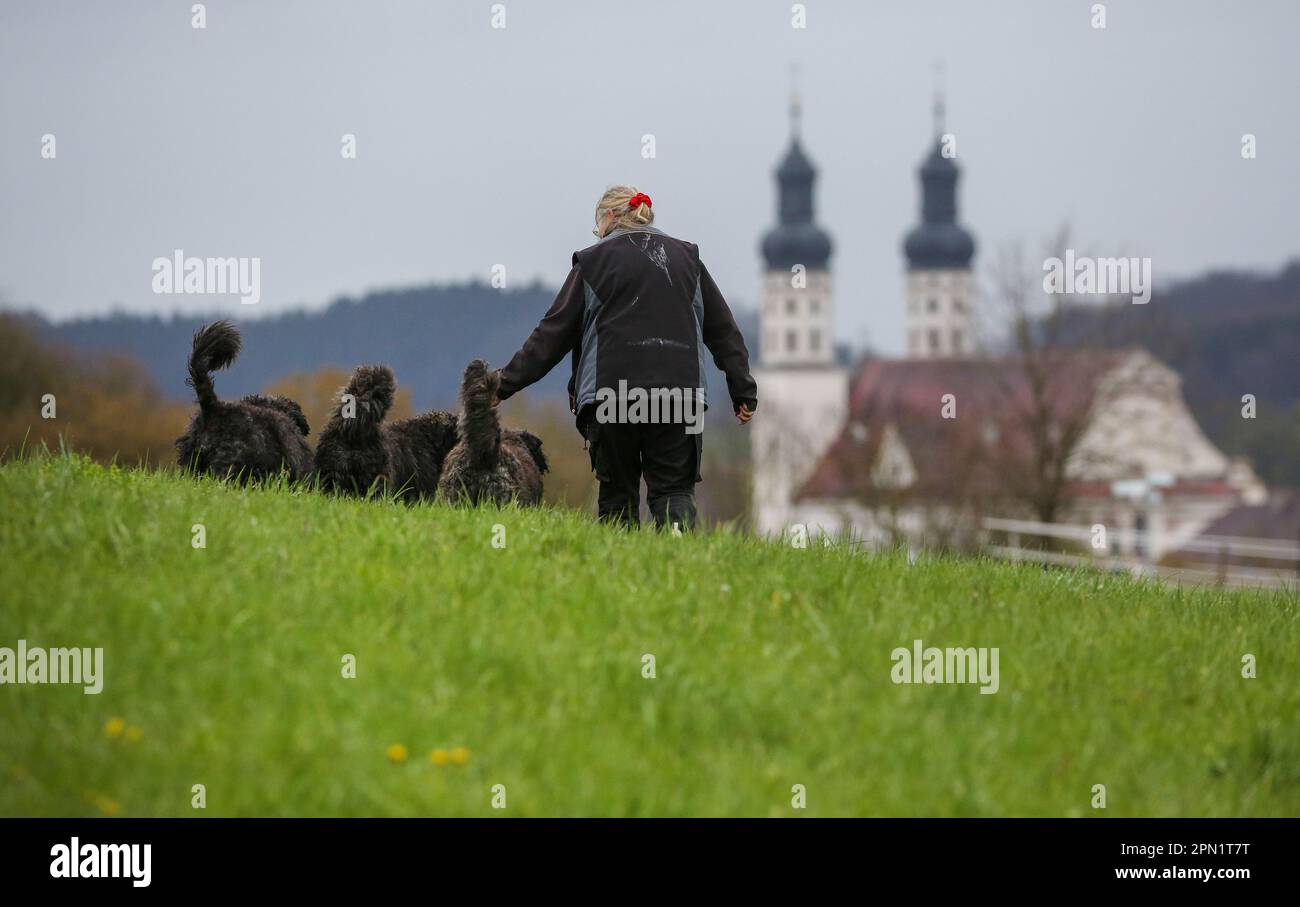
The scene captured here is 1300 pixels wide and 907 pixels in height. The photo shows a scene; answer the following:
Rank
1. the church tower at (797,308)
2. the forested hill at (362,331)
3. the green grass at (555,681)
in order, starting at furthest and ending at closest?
1. the church tower at (797,308)
2. the forested hill at (362,331)
3. the green grass at (555,681)

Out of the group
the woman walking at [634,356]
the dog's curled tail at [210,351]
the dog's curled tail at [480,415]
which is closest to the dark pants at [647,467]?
the woman walking at [634,356]

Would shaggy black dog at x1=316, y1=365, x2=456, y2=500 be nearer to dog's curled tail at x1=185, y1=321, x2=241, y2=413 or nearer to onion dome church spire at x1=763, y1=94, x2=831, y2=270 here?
dog's curled tail at x1=185, y1=321, x2=241, y2=413

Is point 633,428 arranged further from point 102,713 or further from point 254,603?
point 102,713

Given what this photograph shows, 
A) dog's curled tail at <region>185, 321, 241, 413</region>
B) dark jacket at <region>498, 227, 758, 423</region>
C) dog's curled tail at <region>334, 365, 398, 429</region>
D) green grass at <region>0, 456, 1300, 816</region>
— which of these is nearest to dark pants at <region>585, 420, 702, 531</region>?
dark jacket at <region>498, 227, 758, 423</region>

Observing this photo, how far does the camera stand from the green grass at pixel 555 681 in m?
5.52

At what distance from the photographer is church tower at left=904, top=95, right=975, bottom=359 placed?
504 feet

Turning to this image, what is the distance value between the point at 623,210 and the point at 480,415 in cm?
154

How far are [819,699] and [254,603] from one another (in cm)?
233

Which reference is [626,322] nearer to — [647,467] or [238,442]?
[647,467]

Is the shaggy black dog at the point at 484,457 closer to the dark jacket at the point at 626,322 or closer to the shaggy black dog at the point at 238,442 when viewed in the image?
the dark jacket at the point at 626,322

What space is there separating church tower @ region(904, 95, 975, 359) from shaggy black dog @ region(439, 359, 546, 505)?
13581cm

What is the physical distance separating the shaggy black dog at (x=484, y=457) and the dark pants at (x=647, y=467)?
68cm

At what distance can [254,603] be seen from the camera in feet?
21.7
